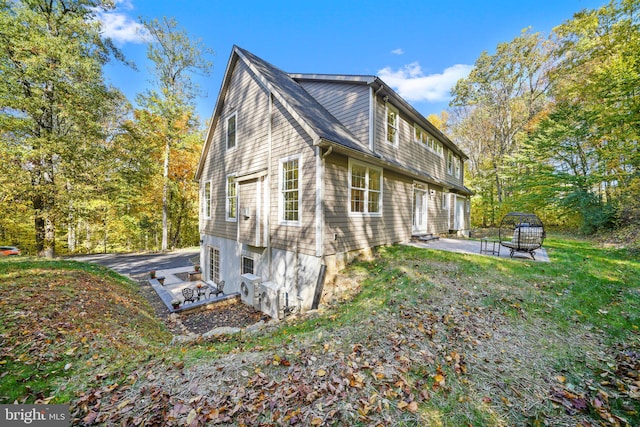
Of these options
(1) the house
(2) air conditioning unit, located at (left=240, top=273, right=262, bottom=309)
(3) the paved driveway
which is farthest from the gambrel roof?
(3) the paved driveway

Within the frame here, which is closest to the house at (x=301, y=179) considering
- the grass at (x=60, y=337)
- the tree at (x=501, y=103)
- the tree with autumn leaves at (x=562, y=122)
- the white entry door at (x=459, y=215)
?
the grass at (x=60, y=337)

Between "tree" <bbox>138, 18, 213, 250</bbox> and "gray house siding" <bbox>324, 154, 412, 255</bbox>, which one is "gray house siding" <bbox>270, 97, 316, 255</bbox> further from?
"tree" <bbox>138, 18, 213, 250</bbox>

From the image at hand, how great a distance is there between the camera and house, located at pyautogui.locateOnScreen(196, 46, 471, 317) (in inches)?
266

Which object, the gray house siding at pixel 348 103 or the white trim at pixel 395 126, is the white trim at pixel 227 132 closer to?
the gray house siding at pixel 348 103

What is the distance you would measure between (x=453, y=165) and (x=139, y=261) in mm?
22085

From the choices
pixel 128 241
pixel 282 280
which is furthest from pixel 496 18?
pixel 128 241

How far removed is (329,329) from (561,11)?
83.3 feet

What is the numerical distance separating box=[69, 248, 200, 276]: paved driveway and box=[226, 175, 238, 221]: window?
733 cm

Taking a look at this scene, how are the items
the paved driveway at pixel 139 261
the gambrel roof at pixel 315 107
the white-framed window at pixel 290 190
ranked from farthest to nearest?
the paved driveway at pixel 139 261 → the white-framed window at pixel 290 190 → the gambrel roof at pixel 315 107

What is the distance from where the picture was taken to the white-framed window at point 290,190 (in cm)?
717

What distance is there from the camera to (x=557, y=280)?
5.70 metres

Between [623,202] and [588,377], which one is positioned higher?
[623,202]

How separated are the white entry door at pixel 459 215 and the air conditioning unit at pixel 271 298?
12.2 metres

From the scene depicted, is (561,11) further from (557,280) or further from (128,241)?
(128,241)
